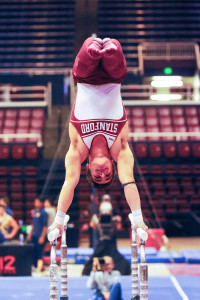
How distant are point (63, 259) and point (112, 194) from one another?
788 centimetres

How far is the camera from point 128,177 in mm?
3924

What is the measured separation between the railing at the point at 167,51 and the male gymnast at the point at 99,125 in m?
11.4

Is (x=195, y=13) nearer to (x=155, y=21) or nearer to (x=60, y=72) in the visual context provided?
(x=155, y=21)

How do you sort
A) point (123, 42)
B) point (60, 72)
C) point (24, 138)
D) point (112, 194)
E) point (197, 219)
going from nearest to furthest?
point (197, 219) → point (112, 194) → point (24, 138) → point (60, 72) → point (123, 42)

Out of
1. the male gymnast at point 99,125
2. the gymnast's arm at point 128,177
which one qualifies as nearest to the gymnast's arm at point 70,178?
the male gymnast at point 99,125

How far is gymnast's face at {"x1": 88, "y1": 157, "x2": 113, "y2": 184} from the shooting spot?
391 centimetres

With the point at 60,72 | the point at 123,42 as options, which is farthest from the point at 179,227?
the point at 123,42

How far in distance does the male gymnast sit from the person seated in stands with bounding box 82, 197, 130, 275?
3.12 m

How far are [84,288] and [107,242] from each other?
1255mm

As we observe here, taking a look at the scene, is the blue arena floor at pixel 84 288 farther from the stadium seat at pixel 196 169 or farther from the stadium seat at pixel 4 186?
the stadium seat at pixel 196 169

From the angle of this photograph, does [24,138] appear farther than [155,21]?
No

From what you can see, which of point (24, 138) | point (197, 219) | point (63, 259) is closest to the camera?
point (63, 259)

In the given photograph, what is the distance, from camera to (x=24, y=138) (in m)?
13.3

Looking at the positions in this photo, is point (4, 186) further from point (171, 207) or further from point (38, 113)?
point (171, 207)
